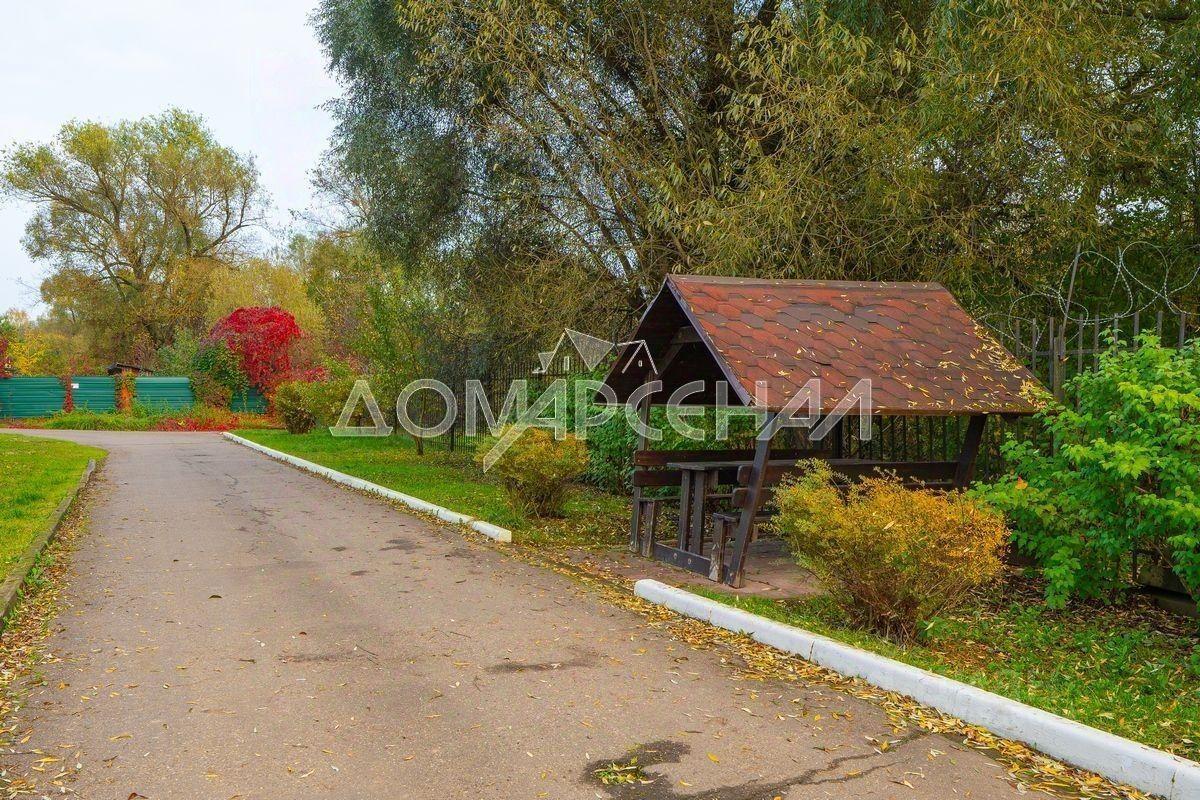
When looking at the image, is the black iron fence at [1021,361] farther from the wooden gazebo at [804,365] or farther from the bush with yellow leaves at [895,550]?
the bush with yellow leaves at [895,550]

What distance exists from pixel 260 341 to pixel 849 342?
108 ft

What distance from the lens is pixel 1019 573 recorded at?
8.08m

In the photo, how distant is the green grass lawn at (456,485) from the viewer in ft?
35.6

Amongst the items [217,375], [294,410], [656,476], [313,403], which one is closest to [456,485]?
[656,476]

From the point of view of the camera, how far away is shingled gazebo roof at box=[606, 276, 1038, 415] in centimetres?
734

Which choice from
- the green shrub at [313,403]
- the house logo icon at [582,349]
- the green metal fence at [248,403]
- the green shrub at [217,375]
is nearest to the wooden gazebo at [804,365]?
the house logo icon at [582,349]

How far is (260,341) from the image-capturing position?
1442 inches

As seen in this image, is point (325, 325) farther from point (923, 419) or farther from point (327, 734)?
point (327, 734)

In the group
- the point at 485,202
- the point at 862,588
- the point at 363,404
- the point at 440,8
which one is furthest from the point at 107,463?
the point at 862,588

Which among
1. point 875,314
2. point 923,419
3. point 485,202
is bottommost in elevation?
point 923,419

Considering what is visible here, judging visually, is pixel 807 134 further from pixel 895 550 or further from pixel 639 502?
pixel 895 550

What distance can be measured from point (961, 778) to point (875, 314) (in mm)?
5053

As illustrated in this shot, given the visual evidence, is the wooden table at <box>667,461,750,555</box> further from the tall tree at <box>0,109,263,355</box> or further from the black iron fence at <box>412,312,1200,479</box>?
the tall tree at <box>0,109,263,355</box>

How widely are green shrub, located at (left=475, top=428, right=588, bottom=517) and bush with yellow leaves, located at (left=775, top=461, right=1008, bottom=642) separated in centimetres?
502
